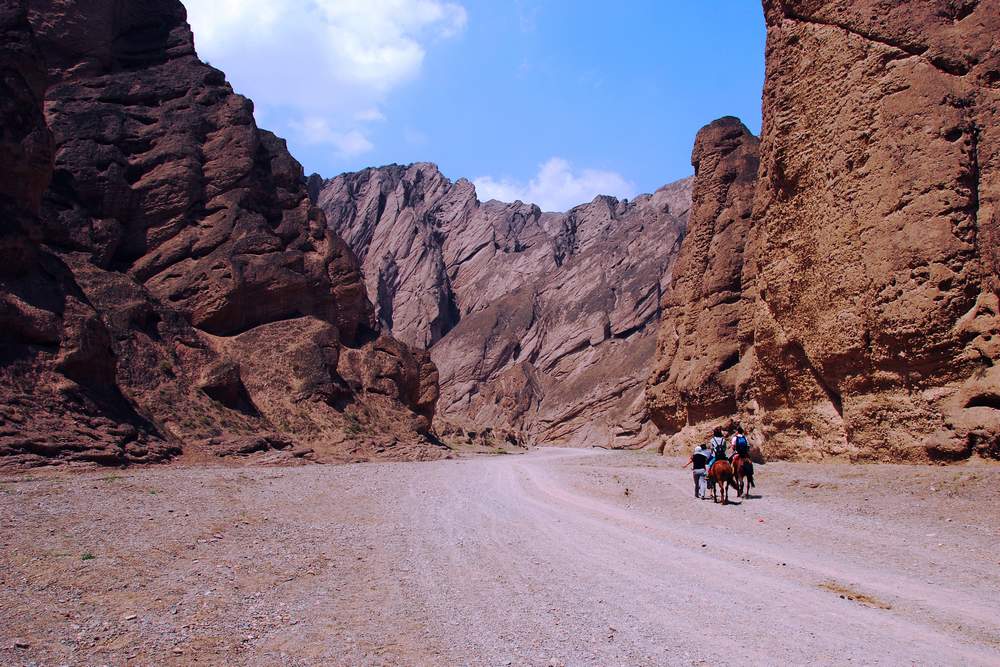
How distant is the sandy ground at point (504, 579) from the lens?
4.97 m

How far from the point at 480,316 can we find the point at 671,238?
4025 centimetres

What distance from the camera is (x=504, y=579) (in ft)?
24.0

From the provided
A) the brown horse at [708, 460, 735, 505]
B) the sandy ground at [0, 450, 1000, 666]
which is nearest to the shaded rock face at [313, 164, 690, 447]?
the brown horse at [708, 460, 735, 505]

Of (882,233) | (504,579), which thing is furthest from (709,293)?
(504,579)

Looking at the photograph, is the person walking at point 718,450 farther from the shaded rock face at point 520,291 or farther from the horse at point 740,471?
the shaded rock face at point 520,291

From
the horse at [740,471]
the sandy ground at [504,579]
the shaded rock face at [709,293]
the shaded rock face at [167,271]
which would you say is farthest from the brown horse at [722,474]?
the shaded rock face at [709,293]

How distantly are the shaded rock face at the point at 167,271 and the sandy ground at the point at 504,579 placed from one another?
13.4m

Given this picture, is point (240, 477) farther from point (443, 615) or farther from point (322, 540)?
point (443, 615)

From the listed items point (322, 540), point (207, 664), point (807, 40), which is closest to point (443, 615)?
point (207, 664)

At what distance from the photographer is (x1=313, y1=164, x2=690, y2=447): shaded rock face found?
97.6 meters

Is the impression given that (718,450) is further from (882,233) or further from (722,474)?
(882,233)

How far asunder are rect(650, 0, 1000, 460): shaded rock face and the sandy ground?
248 cm

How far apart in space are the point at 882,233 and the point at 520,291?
4834 inches

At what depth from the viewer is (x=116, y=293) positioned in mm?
34938
